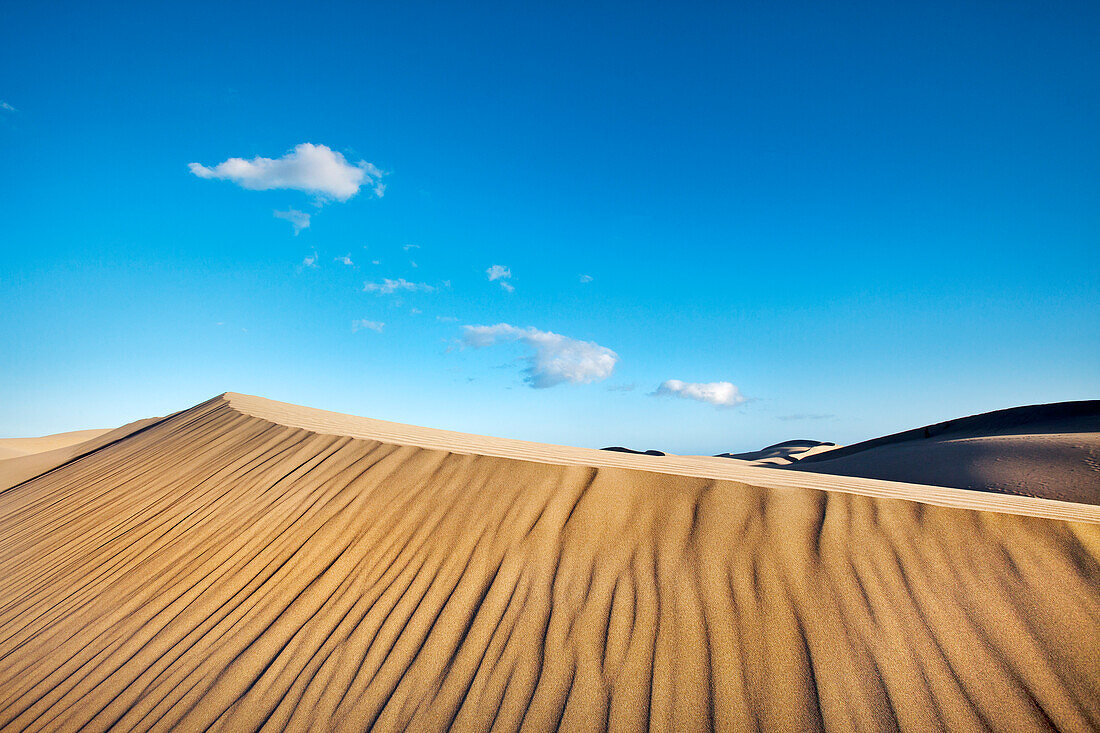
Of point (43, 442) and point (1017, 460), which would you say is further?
point (43, 442)

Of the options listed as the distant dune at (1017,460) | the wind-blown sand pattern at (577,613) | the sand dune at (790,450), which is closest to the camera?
the wind-blown sand pattern at (577,613)

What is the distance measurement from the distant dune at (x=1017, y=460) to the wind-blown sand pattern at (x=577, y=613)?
3885mm

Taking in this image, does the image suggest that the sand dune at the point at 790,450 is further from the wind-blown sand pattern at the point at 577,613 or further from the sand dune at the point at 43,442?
the sand dune at the point at 43,442

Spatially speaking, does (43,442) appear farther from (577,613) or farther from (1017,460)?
(1017,460)

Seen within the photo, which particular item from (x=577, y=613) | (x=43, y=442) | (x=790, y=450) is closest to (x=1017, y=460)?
(x=577, y=613)

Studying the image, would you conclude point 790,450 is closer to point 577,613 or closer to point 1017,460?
point 1017,460

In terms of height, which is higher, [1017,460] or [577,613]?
[1017,460]

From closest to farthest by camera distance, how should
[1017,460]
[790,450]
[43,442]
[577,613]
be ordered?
[577,613], [1017,460], [790,450], [43,442]

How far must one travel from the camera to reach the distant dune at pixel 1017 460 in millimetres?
6051

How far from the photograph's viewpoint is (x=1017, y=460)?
6887 millimetres

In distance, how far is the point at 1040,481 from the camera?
6133 millimetres

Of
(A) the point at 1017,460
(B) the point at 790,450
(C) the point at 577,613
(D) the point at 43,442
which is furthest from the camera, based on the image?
(D) the point at 43,442

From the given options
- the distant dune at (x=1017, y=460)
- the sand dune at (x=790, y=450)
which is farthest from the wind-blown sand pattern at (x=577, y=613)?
the sand dune at (x=790, y=450)

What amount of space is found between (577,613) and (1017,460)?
7453 mm
